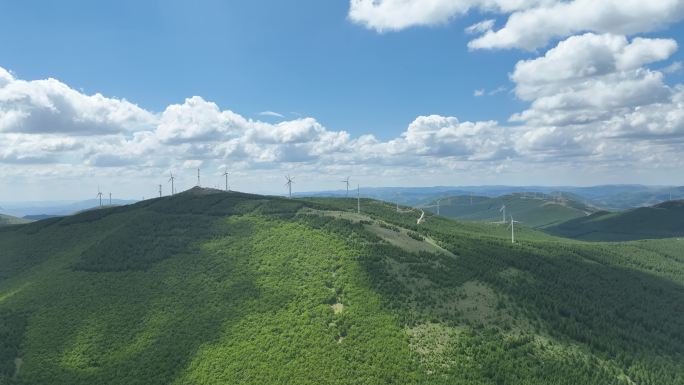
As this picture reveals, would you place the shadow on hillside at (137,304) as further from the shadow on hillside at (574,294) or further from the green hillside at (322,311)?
the shadow on hillside at (574,294)

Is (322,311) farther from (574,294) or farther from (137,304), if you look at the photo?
(574,294)

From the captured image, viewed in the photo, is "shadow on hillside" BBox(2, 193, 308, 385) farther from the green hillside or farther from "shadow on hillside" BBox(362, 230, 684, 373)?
"shadow on hillside" BBox(362, 230, 684, 373)

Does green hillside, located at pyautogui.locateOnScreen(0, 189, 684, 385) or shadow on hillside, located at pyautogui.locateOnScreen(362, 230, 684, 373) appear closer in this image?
green hillside, located at pyautogui.locateOnScreen(0, 189, 684, 385)

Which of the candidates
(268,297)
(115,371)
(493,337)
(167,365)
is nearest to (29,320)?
(115,371)

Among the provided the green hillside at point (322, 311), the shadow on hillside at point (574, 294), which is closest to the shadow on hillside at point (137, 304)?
the green hillside at point (322, 311)

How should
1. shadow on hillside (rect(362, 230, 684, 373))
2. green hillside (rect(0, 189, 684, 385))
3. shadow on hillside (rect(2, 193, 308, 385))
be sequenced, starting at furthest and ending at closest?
shadow on hillside (rect(362, 230, 684, 373)) < shadow on hillside (rect(2, 193, 308, 385)) < green hillside (rect(0, 189, 684, 385))

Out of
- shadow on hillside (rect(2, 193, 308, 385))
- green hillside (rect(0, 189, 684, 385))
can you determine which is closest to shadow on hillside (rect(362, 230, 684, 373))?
green hillside (rect(0, 189, 684, 385))

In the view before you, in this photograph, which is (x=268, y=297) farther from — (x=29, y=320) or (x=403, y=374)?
(x=29, y=320)

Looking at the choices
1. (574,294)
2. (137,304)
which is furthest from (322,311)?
(574,294)
